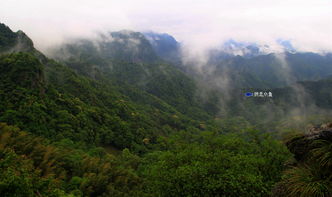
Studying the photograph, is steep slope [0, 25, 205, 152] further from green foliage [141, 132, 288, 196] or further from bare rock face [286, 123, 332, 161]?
bare rock face [286, 123, 332, 161]

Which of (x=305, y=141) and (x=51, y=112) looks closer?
(x=305, y=141)

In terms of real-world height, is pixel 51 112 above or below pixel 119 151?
above

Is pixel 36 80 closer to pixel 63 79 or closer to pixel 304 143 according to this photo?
pixel 63 79

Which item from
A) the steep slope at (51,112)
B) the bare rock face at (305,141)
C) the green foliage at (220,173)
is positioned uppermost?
the bare rock face at (305,141)

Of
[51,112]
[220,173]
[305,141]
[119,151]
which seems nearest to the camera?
[305,141]

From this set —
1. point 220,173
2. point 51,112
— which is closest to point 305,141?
point 220,173

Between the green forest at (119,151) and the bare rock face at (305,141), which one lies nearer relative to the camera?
the bare rock face at (305,141)

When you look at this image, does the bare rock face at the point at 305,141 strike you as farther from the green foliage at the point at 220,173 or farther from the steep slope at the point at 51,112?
the steep slope at the point at 51,112

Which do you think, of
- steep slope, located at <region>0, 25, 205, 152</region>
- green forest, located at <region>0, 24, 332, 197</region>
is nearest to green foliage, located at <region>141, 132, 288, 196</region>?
green forest, located at <region>0, 24, 332, 197</region>


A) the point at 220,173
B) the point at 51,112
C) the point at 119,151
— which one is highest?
the point at 220,173

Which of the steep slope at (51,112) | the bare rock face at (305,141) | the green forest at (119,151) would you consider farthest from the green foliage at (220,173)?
the steep slope at (51,112)

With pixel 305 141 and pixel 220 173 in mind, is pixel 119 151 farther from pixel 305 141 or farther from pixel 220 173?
pixel 305 141

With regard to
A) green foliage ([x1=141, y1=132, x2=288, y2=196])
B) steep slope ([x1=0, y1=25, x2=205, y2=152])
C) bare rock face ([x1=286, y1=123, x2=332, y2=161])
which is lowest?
steep slope ([x1=0, y1=25, x2=205, y2=152])

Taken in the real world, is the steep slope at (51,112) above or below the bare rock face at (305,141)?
below
